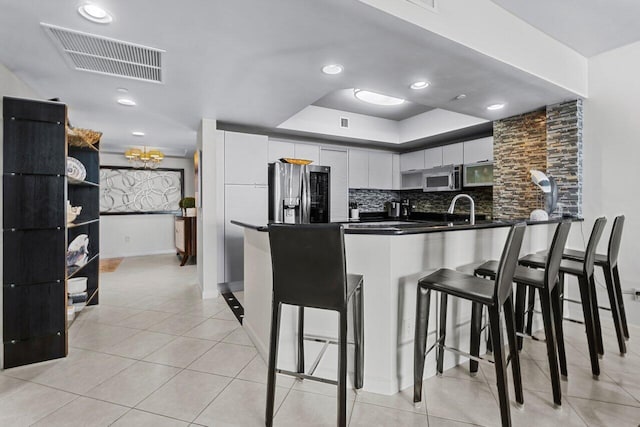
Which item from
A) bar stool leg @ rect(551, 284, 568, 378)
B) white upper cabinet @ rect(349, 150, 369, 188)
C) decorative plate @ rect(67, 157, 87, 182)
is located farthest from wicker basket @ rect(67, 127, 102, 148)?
bar stool leg @ rect(551, 284, 568, 378)

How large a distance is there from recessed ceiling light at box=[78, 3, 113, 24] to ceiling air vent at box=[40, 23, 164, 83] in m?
0.19

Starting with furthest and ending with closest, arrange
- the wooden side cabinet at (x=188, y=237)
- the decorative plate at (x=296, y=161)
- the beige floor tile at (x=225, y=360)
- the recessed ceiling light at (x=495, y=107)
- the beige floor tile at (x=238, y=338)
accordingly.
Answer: the wooden side cabinet at (x=188, y=237) < the decorative plate at (x=296, y=161) < the recessed ceiling light at (x=495, y=107) < the beige floor tile at (x=238, y=338) < the beige floor tile at (x=225, y=360)

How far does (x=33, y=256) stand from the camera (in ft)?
7.29

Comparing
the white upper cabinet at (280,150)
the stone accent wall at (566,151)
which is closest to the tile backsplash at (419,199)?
the white upper cabinet at (280,150)

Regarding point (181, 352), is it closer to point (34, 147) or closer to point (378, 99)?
point (34, 147)

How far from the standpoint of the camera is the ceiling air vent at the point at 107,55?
6.30 ft

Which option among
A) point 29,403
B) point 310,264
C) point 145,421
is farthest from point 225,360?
point 310,264

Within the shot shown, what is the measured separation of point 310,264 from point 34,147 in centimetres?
215

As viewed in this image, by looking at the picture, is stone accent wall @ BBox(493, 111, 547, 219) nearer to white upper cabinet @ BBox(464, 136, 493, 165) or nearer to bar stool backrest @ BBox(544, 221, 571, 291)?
white upper cabinet @ BBox(464, 136, 493, 165)

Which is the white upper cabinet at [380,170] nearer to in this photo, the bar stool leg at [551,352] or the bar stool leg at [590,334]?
the bar stool leg at [590,334]

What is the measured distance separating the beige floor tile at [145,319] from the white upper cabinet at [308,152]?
2.73 metres

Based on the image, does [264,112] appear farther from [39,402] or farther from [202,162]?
[39,402]

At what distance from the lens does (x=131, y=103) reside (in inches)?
127

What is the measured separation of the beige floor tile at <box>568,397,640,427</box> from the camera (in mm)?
1595
